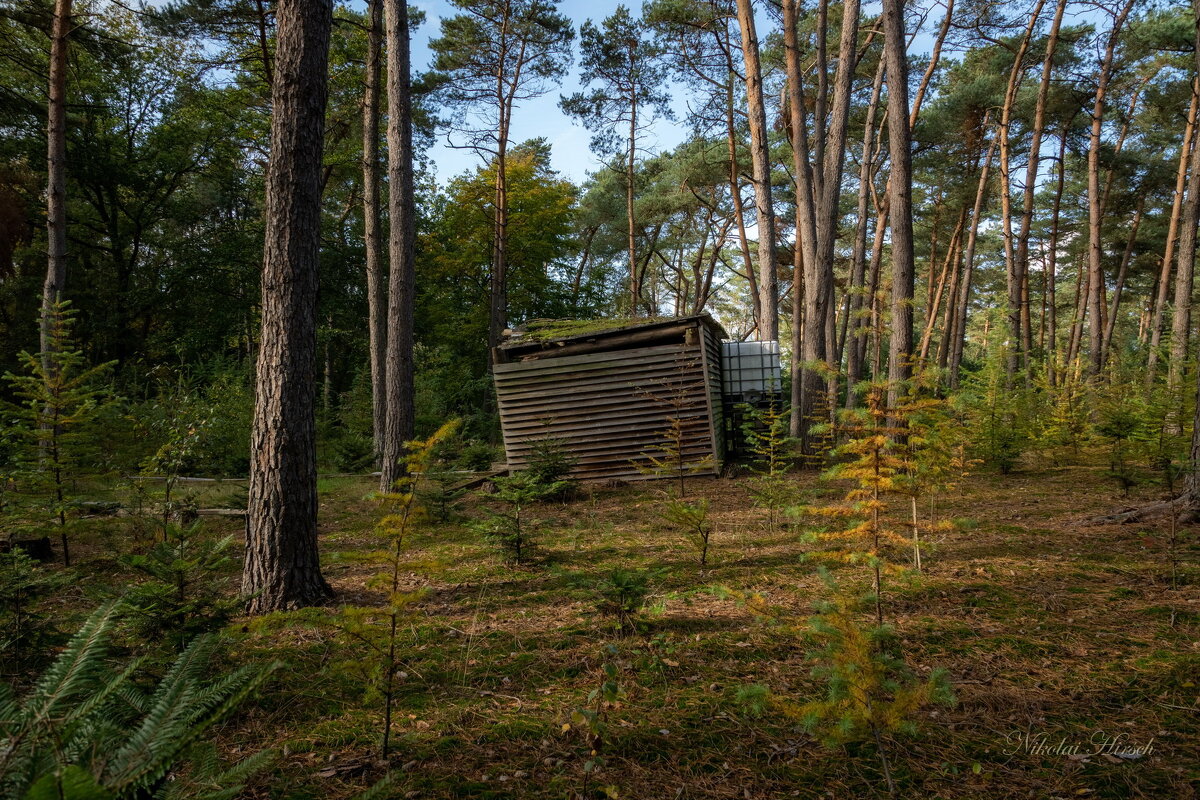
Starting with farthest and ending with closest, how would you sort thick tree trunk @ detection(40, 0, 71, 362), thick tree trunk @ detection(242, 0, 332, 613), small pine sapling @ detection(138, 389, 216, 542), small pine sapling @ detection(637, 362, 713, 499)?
small pine sapling @ detection(637, 362, 713, 499), thick tree trunk @ detection(40, 0, 71, 362), small pine sapling @ detection(138, 389, 216, 542), thick tree trunk @ detection(242, 0, 332, 613)

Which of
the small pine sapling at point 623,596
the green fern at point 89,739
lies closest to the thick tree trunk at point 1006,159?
the small pine sapling at point 623,596

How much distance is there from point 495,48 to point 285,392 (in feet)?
51.1

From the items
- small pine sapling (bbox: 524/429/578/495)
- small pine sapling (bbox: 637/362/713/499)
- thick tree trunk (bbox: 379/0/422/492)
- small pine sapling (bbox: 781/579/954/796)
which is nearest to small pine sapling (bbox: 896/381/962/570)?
small pine sapling (bbox: 781/579/954/796)

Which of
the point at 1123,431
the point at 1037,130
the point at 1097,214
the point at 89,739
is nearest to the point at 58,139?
the point at 89,739

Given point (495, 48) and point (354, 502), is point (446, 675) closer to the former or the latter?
point (354, 502)

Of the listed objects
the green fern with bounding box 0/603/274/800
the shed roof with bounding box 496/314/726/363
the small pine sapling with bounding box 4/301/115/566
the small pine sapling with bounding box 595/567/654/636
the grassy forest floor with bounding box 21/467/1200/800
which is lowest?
the grassy forest floor with bounding box 21/467/1200/800

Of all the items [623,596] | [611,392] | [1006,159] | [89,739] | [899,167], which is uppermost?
[1006,159]

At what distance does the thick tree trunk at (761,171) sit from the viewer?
413 inches

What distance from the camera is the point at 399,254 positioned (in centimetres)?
810

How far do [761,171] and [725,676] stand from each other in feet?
31.7

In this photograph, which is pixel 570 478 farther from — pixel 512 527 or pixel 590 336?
pixel 512 527

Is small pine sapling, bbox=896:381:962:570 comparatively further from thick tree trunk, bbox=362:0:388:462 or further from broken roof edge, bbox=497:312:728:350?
thick tree trunk, bbox=362:0:388:462

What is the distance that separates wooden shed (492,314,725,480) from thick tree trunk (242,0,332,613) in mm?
5538

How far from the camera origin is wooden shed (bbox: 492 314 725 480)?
9.53m
